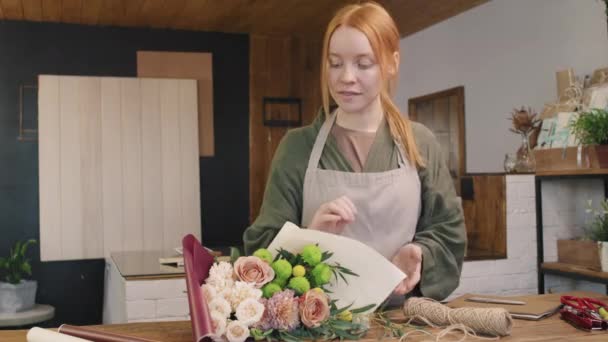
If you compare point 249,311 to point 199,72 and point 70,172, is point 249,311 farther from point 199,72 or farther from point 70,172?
point 199,72

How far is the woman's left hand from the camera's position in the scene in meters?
1.51

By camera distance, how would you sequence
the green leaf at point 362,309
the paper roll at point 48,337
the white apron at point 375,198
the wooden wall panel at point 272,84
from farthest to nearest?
the wooden wall panel at point 272,84 < the white apron at point 375,198 < the green leaf at point 362,309 < the paper roll at point 48,337

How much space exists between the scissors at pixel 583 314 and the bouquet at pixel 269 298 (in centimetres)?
47

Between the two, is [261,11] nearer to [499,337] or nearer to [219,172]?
[219,172]

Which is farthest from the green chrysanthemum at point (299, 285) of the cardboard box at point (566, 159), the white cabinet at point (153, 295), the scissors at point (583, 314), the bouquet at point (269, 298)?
the cardboard box at point (566, 159)

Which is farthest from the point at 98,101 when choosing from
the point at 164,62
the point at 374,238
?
the point at 374,238

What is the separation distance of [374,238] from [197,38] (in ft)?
17.8

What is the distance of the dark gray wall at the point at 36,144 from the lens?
605cm

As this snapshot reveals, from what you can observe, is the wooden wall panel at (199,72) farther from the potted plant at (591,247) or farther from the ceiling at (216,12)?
the potted plant at (591,247)

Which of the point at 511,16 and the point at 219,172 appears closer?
the point at 511,16

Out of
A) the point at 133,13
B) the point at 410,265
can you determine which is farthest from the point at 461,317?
the point at 133,13

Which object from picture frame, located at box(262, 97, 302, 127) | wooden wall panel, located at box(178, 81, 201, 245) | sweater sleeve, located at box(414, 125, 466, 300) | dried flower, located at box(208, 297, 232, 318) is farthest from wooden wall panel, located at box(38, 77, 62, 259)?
dried flower, located at box(208, 297, 232, 318)

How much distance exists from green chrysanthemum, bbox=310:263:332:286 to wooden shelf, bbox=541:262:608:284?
2.54 meters

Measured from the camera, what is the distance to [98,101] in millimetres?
6164
